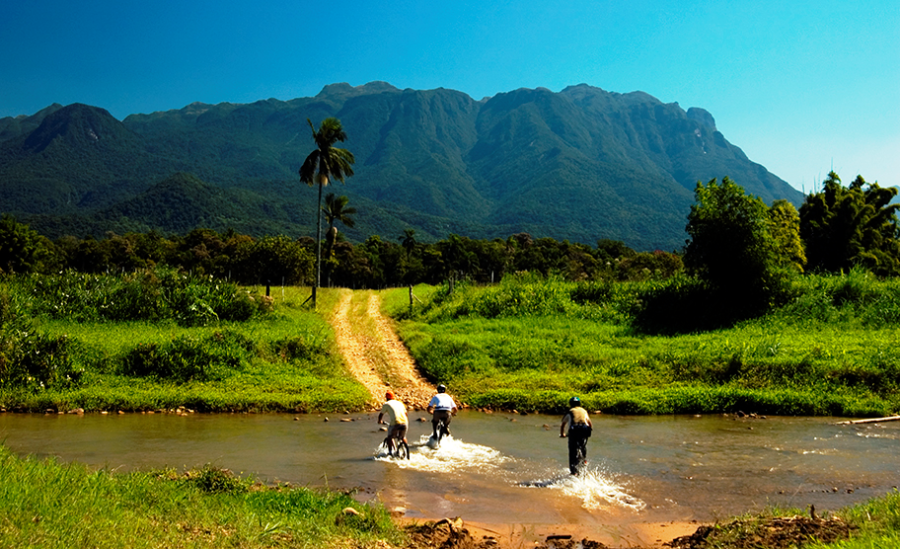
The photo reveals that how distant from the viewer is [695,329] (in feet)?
89.2

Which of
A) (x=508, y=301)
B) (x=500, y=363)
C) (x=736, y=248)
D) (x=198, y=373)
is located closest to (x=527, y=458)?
(x=500, y=363)

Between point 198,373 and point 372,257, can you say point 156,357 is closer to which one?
point 198,373

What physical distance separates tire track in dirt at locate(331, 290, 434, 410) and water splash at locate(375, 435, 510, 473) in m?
4.78

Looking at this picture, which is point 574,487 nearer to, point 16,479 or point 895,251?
point 16,479

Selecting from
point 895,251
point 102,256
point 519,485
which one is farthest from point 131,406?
point 102,256

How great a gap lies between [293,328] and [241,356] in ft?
16.4

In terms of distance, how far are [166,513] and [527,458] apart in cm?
813

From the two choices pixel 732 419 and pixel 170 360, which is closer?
pixel 732 419

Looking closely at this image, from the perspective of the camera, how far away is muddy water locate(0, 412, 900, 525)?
35.6 ft

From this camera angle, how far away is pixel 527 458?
1370 centimetres

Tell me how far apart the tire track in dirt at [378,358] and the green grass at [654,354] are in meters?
0.75

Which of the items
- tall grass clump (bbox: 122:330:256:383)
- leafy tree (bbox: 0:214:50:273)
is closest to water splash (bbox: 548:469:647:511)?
tall grass clump (bbox: 122:330:256:383)

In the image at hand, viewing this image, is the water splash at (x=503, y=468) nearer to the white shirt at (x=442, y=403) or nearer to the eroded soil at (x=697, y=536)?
the white shirt at (x=442, y=403)

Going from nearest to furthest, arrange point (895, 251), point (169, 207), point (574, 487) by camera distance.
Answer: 1. point (574, 487)
2. point (895, 251)
3. point (169, 207)
